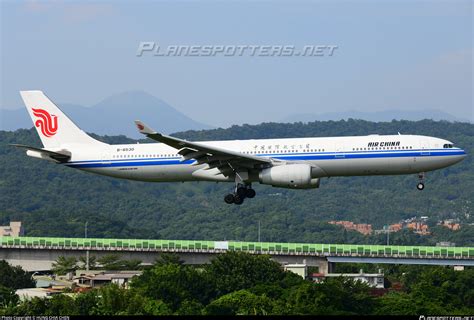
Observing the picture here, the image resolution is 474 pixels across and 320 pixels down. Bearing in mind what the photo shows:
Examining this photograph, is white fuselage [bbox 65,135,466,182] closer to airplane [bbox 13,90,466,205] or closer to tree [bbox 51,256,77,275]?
airplane [bbox 13,90,466,205]

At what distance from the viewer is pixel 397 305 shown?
10388 cm

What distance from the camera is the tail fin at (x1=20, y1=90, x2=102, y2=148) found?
7762cm

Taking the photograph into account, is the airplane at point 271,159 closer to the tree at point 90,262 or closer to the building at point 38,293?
the building at point 38,293

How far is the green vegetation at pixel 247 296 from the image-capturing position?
98.7 m

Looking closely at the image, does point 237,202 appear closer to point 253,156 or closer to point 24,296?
point 253,156

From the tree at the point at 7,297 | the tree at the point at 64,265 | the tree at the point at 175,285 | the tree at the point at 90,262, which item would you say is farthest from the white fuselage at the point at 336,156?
the tree at the point at 90,262

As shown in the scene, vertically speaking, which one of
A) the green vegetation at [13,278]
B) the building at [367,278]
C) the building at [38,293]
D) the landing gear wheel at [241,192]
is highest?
the landing gear wheel at [241,192]

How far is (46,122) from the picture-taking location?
79.4 metres

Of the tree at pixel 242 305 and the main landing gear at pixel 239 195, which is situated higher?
the main landing gear at pixel 239 195

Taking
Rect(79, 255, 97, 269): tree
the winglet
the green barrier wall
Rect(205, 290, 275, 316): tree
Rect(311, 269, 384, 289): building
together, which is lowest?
Rect(205, 290, 275, 316): tree

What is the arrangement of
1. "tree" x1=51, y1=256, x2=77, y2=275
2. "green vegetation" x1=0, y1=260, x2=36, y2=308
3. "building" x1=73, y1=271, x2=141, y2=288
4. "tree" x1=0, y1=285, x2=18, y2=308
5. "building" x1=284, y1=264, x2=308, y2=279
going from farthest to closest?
"tree" x1=51, y1=256, x2=77, y2=275, "building" x1=284, y1=264, x2=308, y2=279, "building" x1=73, y1=271, x2=141, y2=288, "green vegetation" x1=0, y1=260, x2=36, y2=308, "tree" x1=0, y1=285, x2=18, y2=308

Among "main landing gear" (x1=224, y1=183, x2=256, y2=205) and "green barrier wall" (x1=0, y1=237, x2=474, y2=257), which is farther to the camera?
"green barrier wall" (x1=0, y1=237, x2=474, y2=257)

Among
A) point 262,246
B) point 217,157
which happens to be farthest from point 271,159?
point 262,246

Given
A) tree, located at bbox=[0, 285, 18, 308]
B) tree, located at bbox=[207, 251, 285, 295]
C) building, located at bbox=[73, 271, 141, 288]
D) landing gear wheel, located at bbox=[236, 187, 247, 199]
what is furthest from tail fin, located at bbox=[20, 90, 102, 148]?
building, located at bbox=[73, 271, 141, 288]
